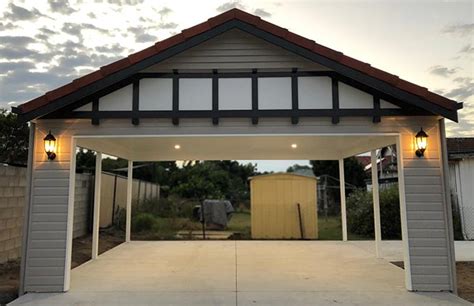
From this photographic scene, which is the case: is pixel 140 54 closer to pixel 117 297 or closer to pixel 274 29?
pixel 274 29

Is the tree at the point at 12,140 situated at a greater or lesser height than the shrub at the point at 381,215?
greater

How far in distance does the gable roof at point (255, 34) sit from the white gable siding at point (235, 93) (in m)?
0.73

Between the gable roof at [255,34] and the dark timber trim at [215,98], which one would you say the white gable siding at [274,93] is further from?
the dark timber trim at [215,98]

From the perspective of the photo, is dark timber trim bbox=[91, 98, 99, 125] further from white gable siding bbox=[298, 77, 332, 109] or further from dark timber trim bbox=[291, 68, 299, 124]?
white gable siding bbox=[298, 77, 332, 109]

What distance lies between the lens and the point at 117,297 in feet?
15.0

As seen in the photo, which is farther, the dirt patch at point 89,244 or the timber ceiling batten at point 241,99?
the dirt patch at point 89,244

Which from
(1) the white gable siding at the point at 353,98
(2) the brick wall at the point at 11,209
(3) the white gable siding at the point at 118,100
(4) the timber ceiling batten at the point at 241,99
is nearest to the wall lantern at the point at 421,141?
(4) the timber ceiling batten at the point at 241,99

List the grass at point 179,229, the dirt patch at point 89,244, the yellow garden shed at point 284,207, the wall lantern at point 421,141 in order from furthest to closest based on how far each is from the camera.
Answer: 1. the yellow garden shed at point 284,207
2. the grass at point 179,229
3. the dirt patch at point 89,244
4. the wall lantern at point 421,141

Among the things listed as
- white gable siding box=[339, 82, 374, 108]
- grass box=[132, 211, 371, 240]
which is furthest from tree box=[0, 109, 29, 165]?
white gable siding box=[339, 82, 374, 108]

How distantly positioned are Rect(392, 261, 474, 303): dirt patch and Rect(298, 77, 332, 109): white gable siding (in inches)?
133

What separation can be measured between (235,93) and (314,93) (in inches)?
48.4

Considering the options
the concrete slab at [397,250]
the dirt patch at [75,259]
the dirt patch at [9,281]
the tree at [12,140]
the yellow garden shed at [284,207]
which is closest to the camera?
the dirt patch at [9,281]

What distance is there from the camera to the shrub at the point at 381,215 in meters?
10.9

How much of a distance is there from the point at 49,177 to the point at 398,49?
28.3 feet
